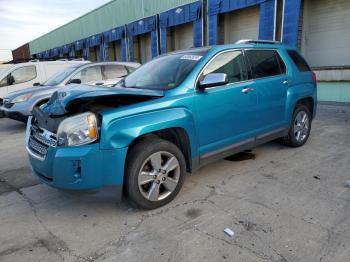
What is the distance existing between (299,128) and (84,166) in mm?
3959

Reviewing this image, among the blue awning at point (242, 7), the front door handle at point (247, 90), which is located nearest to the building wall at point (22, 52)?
the blue awning at point (242, 7)

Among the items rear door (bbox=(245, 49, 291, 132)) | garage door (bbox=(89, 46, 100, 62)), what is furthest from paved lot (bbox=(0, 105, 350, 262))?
garage door (bbox=(89, 46, 100, 62))

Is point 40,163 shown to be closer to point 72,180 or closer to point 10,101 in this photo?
point 72,180

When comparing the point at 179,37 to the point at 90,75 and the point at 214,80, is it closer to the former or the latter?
the point at 90,75

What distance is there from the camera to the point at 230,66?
406cm

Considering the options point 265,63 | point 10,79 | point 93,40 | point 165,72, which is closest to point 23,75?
point 10,79

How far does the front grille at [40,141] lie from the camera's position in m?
3.10

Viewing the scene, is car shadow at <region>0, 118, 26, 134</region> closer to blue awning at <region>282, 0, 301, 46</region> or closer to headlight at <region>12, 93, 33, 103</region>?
headlight at <region>12, 93, 33, 103</region>

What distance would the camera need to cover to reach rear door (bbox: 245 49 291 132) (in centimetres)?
432

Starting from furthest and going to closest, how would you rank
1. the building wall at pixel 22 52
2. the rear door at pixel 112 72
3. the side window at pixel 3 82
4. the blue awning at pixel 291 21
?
1. the building wall at pixel 22 52
2. the blue awning at pixel 291 21
3. the side window at pixel 3 82
4. the rear door at pixel 112 72

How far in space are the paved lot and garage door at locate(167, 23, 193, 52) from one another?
15.1m

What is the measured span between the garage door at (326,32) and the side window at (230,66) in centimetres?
873

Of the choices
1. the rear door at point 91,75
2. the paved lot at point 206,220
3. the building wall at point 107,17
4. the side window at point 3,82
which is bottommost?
the paved lot at point 206,220

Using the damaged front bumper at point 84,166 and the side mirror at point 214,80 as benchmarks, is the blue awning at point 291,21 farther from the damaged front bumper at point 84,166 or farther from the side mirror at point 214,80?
the damaged front bumper at point 84,166
